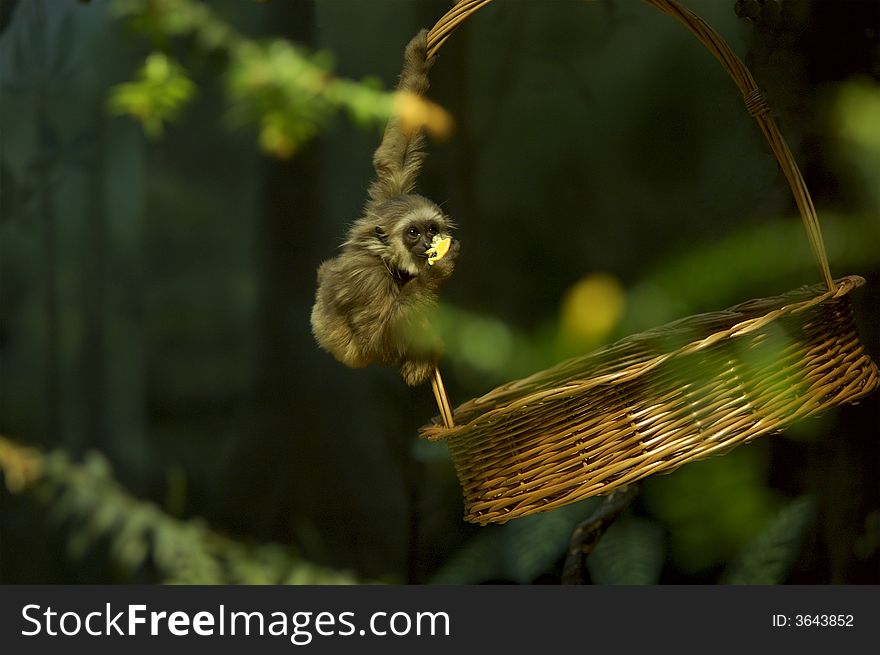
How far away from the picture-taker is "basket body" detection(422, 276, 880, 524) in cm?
91

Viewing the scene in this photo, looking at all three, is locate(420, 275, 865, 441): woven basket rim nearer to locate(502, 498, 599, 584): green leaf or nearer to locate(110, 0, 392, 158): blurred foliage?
locate(502, 498, 599, 584): green leaf

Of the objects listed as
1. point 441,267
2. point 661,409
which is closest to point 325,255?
point 441,267

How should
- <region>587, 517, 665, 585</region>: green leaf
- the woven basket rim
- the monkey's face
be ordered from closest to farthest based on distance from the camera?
the woven basket rim, the monkey's face, <region>587, 517, 665, 585</region>: green leaf

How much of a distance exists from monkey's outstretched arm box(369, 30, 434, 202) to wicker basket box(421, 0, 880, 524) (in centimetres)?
31

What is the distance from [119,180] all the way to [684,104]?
3.17 feet

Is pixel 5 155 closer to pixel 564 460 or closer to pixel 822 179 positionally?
pixel 564 460

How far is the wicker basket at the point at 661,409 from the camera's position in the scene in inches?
35.7

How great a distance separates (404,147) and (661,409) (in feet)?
1.59

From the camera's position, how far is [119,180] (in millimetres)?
1397

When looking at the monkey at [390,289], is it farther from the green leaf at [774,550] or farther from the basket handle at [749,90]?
the green leaf at [774,550]

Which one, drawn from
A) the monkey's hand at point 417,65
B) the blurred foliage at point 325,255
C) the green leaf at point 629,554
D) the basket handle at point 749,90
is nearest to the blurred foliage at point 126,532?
the blurred foliage at point 325,255

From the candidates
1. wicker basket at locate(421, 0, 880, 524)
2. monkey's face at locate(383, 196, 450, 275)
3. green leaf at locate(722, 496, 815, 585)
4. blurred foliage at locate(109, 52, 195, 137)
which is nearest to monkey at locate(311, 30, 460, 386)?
monkey's face at locate(383, 196, 450, 275)

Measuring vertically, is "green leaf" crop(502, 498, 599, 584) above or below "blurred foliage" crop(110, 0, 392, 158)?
below

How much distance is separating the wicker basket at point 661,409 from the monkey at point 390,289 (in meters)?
0.10
